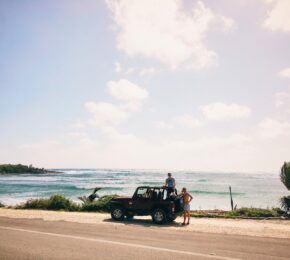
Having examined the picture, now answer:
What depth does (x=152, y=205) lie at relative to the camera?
1606 centimetres

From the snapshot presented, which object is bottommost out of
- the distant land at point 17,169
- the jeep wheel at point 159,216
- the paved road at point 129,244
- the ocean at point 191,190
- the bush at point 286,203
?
the paved road at point 129,244

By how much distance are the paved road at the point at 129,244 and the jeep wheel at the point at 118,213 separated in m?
3.48

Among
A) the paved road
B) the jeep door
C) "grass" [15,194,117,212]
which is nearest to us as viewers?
the paved road

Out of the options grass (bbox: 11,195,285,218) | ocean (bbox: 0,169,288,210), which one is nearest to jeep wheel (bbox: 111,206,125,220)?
grass (bbox: 11,195,285,218)

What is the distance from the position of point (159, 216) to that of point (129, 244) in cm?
598

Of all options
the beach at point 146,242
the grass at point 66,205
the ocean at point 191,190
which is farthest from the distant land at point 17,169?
the beach at point 146,242

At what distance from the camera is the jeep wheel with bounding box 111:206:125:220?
55.1 ft

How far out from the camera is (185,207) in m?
16.0

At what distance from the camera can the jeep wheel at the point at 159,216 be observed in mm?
15587

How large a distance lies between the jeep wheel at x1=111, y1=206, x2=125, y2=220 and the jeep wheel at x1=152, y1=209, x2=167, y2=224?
1899 mm

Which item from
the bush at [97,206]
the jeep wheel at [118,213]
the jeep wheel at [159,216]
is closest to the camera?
the jeep wheel at [159,216]

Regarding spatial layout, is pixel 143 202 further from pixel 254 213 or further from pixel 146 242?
pixel 254 213

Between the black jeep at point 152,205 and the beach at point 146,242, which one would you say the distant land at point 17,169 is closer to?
the black jeep at point 152,205

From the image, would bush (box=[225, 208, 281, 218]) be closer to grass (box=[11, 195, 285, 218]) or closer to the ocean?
grass (box=[11, 195, 285, 218])
